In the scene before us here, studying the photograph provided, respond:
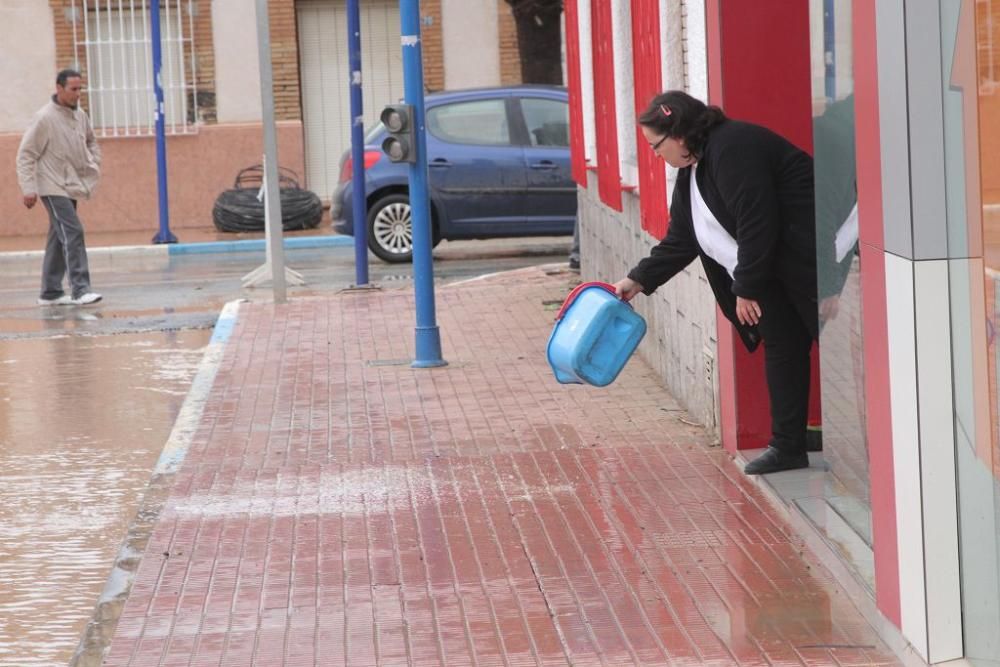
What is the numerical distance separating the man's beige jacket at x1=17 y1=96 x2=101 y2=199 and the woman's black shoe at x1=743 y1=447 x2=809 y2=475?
30.0 ft

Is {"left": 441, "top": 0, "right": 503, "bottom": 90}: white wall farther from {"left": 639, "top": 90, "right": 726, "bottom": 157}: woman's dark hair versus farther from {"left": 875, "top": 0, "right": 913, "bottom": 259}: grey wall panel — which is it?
{"left": 875, "top": 0, "right": 913, "bottom": 259}: grey wall panel

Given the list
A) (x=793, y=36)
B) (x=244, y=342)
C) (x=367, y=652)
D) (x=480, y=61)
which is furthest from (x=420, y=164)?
(x=480, y=61)

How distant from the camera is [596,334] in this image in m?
6.95

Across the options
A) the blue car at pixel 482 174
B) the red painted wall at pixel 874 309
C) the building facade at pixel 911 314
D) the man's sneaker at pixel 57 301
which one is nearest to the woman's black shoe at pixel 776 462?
the building facade at pixel 911 314

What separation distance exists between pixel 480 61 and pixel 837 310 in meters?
19.8

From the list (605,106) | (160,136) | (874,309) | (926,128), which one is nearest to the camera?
(926,128)

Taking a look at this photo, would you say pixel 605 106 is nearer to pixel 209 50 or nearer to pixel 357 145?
pixel 357 145

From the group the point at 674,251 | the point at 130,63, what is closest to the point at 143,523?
the point at 674,251

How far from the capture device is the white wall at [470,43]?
969 inches

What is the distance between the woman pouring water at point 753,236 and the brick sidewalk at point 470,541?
51 centimetres

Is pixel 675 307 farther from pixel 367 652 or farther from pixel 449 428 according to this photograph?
pixel 367 652

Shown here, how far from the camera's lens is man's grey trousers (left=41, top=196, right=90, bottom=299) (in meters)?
14.5

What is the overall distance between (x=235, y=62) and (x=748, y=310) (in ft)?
62.4

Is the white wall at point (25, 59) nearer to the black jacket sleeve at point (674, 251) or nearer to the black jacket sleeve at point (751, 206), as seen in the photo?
the black jacket sleeve at point (674, 251)
